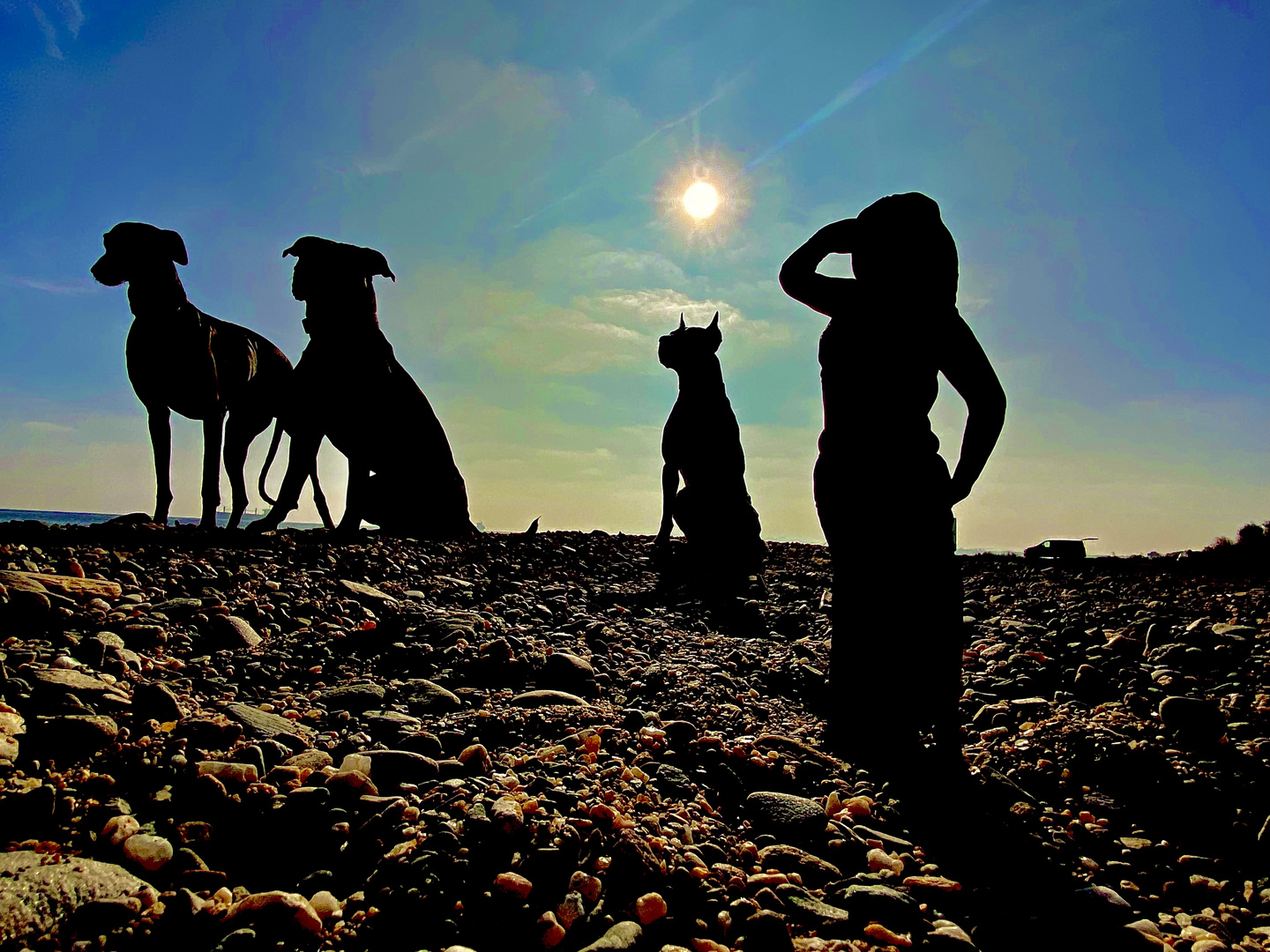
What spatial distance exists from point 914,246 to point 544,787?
3.28m

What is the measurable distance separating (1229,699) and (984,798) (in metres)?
Answer: 2.15

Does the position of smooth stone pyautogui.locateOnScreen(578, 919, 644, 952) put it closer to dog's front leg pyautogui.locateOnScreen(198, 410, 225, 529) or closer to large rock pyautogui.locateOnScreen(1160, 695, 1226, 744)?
large rock pyautogui.locateOnScreen(1160, 695, 1226, 744)

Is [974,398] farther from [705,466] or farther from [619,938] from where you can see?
[705,466]

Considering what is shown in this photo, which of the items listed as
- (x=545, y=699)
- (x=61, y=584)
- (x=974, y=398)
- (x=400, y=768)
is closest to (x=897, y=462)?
(x=974, y=398)

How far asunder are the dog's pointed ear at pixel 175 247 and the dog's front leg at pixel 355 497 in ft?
9.98

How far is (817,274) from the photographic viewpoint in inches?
149

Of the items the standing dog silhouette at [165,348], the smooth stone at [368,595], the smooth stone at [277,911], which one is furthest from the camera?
the standing dog silhouette at [165,348]

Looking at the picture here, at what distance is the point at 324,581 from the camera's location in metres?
5.77

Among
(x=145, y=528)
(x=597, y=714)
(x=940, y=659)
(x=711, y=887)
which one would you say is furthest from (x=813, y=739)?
(x=145, y=528)

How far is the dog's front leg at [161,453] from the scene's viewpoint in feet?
24.6

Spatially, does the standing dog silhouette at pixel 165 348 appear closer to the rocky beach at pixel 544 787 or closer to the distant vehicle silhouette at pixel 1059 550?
the rocky beach at pixel 544 787

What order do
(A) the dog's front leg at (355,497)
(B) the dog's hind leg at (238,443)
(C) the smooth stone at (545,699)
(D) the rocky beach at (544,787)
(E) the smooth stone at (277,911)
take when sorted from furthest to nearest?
1. (B) the dog's hind leg at (238,443)
2. (A) the dog's front leg at (355,497)
3. (C) the smooth stone at (545,699)
4. (D) the rocky beach at (544,787)
5. (E) the smooth stone at (277,911)

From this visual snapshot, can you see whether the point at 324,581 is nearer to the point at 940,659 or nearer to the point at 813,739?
the point at 813,739

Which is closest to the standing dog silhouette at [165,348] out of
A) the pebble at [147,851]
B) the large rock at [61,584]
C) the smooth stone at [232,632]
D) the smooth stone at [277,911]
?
the large rock at [61,584]
